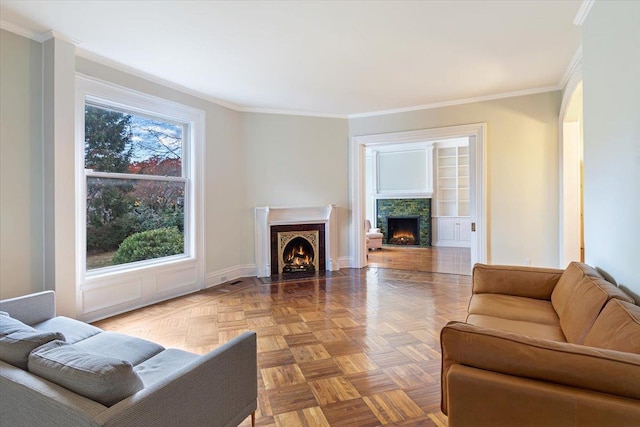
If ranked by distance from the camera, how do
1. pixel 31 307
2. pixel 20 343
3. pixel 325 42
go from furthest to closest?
pixel 325 42 → pixel 31 307 → pixel 20 343

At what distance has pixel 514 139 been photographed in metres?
4.75

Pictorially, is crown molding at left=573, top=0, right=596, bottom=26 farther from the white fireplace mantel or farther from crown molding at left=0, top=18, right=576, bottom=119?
the white fireplace mantel

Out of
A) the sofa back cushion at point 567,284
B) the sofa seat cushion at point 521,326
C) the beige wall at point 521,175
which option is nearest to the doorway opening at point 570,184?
the beige wall at point 521,175

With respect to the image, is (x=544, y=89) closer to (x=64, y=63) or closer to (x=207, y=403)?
(x=207, y=403)

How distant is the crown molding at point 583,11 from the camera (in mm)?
2531

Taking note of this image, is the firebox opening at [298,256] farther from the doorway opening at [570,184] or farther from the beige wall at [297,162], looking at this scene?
the doorway opening at [570,184]

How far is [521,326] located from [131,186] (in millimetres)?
4098

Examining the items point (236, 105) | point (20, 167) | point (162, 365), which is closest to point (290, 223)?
point (236, 105)

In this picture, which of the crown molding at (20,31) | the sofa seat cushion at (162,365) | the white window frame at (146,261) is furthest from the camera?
the white window frame at (146,261)

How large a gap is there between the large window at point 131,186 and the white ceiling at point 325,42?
2.15 feet

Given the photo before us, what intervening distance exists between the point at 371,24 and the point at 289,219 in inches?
133

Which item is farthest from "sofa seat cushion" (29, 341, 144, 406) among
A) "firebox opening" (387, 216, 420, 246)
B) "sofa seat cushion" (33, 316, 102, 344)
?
"firebox opening" (387, 216, 420, 246)

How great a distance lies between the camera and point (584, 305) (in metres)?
1.79

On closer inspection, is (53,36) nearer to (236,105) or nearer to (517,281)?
(236,105)
